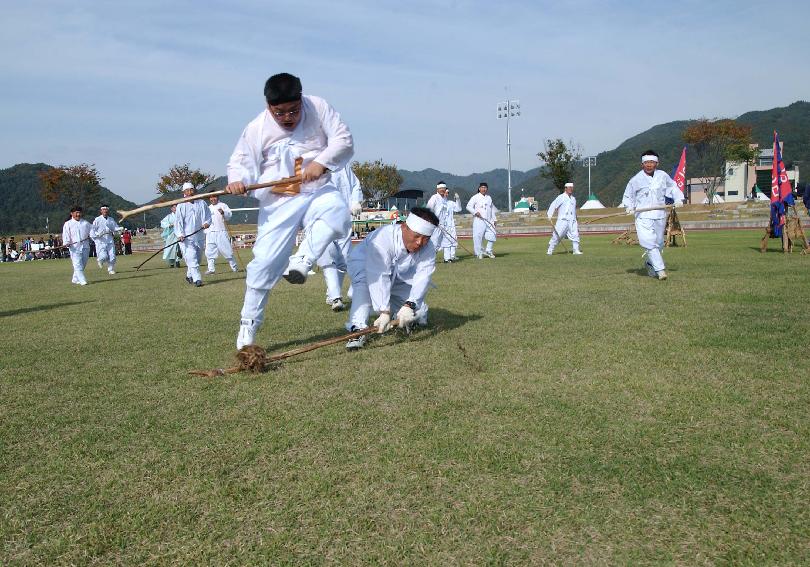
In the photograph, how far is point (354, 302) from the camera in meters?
5.97

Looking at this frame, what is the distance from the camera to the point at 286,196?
546 centimetres

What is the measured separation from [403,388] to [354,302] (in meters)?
1.89

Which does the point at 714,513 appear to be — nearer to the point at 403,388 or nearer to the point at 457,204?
the point at 403,388

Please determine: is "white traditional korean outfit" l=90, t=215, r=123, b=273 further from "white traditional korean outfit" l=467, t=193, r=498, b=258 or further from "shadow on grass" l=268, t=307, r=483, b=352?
"shadow on grass" l=268, t=307, r=483, b=352

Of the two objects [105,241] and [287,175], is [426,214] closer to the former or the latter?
[287,175]

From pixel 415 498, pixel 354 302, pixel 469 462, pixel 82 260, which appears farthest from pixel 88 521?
pixel 82 260

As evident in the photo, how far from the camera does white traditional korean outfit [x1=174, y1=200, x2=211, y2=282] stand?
43.7 feet

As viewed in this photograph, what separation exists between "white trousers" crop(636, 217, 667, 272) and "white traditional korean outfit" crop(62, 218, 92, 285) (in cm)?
1292

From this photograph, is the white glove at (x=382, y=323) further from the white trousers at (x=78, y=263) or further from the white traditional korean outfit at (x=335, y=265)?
the white trousers at (x=78, y=263)

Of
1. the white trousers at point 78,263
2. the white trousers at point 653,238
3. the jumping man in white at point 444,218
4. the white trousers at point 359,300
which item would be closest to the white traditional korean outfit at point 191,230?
the white trousers at point 78,263

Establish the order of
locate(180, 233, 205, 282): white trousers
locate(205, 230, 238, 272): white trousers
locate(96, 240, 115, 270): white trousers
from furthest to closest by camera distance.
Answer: locate(96, 240, 115, 270): white trousers
locate(205, 230, 238, 272): white trousers
locate(180, 233, 205, 282): white trousers

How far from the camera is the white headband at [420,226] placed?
577cm

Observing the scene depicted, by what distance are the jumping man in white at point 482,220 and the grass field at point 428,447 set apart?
11219mm

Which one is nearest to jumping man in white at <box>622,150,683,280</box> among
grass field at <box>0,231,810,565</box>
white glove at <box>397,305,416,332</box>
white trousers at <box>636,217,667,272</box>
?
white trousers at <box>636,217,667,272</box>
